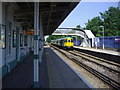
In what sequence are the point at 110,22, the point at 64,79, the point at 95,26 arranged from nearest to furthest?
the point at 64,79 < the point at 110,22 < the point at 95,26

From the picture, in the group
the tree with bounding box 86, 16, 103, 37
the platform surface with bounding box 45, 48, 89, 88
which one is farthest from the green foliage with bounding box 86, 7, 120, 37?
the platform surface with bounding box 45, 48, 89, 88

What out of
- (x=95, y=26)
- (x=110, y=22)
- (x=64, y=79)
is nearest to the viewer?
(x=64, y=79)

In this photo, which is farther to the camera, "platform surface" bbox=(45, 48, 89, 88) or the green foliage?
the green foliage

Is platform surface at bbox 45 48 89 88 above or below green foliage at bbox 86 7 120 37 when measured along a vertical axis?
below

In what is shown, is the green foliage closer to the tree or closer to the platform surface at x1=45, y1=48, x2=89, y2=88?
the tree

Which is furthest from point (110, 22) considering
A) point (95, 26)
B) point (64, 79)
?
point (64, 79)

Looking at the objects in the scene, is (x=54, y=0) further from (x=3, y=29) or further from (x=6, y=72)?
(x=6, y=72)

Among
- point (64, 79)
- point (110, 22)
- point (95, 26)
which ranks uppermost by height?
point (110, 22)

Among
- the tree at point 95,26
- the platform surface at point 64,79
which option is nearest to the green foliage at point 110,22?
the tree at point 95,26

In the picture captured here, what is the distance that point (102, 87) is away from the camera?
754 centimetres

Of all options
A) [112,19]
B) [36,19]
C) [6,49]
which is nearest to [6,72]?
[6,49]

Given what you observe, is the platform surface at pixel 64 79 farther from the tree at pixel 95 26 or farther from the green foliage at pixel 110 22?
the tree at pixel 95 26

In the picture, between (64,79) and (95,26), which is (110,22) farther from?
(64,79)

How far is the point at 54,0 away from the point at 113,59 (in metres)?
10.4
